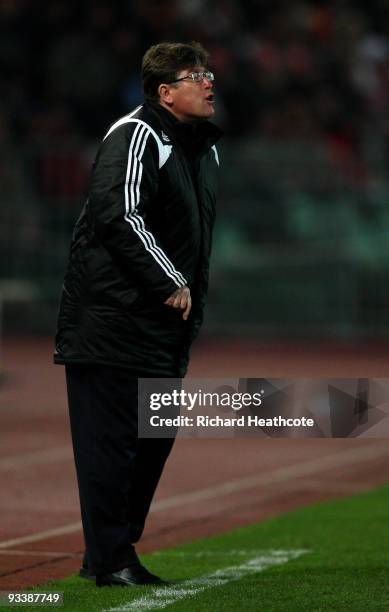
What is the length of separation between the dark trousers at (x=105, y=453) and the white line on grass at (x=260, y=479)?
5.84ft

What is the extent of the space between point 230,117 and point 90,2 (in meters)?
2.62

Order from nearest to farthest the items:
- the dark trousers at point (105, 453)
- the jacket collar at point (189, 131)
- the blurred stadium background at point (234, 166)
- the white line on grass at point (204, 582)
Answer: the white line on grass at point (204, 582), the dark trousers at point (105, 453), the jacket collar at point (189, 131), the blurred stadium background at point (234, 166)

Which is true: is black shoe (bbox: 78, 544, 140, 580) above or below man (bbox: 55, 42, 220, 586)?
below

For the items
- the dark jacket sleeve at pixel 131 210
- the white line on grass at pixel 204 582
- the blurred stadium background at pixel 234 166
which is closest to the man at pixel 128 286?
the dark jacket sleeve at pixel 131 210

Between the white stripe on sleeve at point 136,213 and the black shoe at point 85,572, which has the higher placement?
the white stripe on sleeve at point 136,213

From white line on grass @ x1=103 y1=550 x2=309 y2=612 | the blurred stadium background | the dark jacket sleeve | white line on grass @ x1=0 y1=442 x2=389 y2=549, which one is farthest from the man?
the blurred stadium background

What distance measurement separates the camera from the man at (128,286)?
6344 mm

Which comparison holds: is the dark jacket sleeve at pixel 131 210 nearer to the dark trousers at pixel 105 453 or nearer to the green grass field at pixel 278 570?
the dark trousers at pixel 105 453

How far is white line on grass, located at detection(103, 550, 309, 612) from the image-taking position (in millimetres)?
6137

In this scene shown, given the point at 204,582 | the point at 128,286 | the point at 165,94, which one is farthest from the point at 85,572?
the point at 165,94

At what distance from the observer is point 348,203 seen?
22.8 meters

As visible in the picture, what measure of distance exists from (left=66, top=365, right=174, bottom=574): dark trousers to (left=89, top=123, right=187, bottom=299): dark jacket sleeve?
0.42 metres

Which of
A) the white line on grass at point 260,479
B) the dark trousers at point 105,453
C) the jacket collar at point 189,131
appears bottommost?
the white line on grass at point 260,479

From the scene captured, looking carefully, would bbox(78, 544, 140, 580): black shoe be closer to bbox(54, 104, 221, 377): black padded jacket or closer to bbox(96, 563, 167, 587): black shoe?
bbox(96, 563, 167, 587): black shoe
